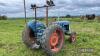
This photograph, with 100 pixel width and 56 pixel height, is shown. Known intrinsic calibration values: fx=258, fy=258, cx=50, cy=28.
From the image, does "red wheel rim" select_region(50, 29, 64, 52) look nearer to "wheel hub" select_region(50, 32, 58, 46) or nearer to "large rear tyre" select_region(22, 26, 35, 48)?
"wheel hub" select_region(50, 32, 58, 46)

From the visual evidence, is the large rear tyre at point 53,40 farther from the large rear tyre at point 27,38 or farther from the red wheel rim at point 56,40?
the large rear tyre at point 27,38

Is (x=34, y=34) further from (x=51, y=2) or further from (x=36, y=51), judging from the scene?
(x=51, y=2)

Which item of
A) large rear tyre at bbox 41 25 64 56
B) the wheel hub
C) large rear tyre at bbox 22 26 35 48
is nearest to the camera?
large rear tyre at bbox 41 25 64 56

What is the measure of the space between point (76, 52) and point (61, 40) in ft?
2.26

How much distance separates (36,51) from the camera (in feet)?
30.2

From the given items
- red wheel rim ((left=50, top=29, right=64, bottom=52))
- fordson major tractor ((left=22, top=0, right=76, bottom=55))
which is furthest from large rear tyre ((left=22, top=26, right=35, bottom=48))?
red wheel rim ((left=50, top=29, right=64, bottom=52))

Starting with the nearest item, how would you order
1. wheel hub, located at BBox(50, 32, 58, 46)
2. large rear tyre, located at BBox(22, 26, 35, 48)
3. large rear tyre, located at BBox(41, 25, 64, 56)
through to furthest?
large rear tyre, located at BBox(41, 25, 64, 56), wheel hub, located at BBox(50, 32, 58, 46), large rear tyre, located at BBox(22, 26, 35, 48)

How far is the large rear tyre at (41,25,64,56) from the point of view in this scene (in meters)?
8.11

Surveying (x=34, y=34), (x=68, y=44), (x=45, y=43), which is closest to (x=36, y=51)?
(x=34, y=34)

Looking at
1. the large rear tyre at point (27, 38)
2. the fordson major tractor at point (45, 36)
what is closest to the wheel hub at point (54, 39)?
the fordson major tractor at point (45, 36)

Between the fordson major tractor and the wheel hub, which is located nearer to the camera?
the fordson major tractor

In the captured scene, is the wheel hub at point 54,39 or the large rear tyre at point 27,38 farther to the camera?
the large rear tyre at point 27,38

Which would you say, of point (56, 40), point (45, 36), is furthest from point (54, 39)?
point (45, 36)

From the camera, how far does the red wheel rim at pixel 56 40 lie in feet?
28.2
